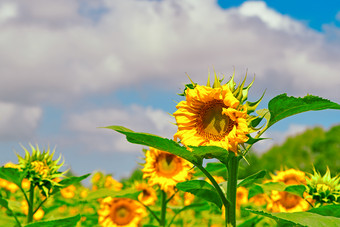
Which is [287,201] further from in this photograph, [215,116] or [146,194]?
[215,116]

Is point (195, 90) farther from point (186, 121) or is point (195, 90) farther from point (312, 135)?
point (312, 135)

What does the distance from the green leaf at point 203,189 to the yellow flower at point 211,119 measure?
230 millimetres

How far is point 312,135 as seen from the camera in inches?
1427

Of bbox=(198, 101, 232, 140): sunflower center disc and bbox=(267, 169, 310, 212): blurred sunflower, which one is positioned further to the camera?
bbox=(267, 169, 310, 212): blurred sunflower

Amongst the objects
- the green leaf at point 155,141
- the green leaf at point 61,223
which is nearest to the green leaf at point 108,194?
the green leaf at point 61,223

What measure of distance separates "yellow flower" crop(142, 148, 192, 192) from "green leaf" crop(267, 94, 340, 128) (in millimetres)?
1791

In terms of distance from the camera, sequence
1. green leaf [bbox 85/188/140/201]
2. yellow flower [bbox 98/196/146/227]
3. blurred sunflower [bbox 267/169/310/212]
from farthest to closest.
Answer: yellow flower [bbox 98/196/146/227] → blurred sunflower [bbox 267/169/310/212] → green leaf [bbox 85/188/140/201]

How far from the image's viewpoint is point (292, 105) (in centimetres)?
187

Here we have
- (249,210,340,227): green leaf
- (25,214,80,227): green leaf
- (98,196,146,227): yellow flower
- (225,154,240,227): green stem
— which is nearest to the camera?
(249,210,340,227): green leaf

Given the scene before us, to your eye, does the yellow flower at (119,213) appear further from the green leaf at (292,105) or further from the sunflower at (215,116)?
the green leaf at (292,105)

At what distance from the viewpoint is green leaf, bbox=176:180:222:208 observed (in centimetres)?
208

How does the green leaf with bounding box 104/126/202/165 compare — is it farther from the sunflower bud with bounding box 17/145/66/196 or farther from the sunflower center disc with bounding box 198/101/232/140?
the sunflower bud with bounding box 17/145/66/196

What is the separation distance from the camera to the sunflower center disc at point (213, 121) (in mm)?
1989

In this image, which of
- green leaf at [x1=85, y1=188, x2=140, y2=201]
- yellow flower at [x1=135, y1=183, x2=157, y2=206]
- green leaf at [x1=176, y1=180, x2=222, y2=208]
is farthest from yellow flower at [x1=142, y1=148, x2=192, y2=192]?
green leaf at [x1=176, y1=180, x2=222, y2=208]
